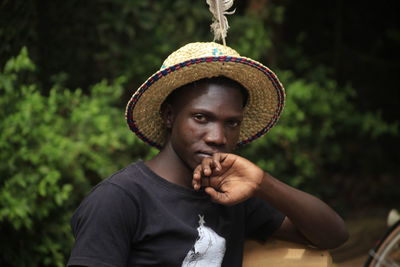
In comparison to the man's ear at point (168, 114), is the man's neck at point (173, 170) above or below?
below

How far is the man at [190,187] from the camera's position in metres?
2.12

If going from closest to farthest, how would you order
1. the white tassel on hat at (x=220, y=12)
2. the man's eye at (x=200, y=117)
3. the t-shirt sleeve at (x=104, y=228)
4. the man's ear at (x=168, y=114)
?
the t-shirt sleeve at (x=104, y=228)
the man's eye at (x=200, y=117)
the man's ear at (x=168, y=114)
the white tassel on hat at (x=220, y=12)

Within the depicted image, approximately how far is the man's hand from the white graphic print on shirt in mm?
226

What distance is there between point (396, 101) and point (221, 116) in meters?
A: 5.56

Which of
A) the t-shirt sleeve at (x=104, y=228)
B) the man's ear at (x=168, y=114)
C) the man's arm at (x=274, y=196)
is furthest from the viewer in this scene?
the man's ear at (x=168, y=114)

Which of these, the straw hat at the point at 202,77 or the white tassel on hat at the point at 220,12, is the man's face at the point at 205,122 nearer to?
the straw hat at the point at 202,77

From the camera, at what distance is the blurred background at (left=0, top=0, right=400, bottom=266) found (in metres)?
3.52

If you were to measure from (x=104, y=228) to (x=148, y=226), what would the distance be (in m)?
0.20

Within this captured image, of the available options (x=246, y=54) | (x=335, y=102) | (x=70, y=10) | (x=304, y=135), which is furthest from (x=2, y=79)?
(x=335, y=102)

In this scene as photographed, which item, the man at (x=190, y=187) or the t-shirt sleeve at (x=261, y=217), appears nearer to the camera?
the man at (x=190, y=187)

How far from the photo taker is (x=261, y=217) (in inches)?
105

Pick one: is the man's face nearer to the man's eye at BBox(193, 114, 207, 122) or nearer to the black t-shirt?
the man's eye at BBox(193, 114, 207, 122)

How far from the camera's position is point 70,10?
4957 millimetres

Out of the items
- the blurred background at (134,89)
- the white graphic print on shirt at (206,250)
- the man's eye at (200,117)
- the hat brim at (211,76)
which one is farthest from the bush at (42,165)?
the man's eye at (200,117)
